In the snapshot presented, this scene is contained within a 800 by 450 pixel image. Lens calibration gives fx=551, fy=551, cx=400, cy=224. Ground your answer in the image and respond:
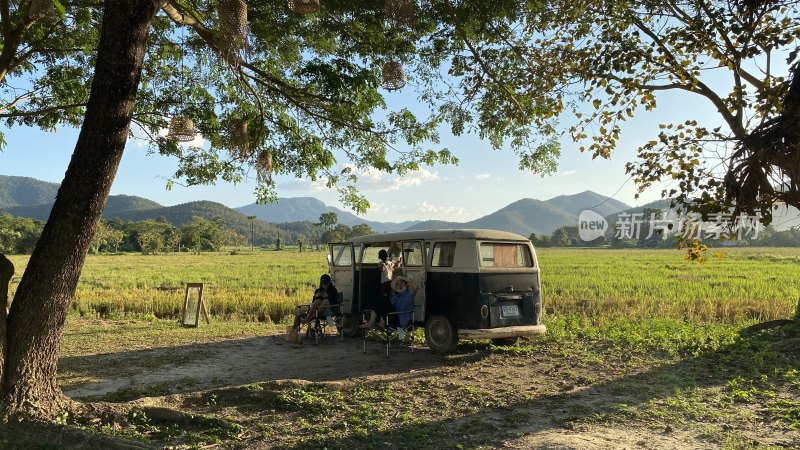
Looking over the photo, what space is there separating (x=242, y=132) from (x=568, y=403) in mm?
5219

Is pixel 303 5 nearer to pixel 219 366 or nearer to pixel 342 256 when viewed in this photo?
pixel 219 366

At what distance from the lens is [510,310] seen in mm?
9625

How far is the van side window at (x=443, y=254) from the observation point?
970 centimetres

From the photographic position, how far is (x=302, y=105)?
9.62m

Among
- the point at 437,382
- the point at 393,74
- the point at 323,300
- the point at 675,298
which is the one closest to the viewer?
the point at 393,74

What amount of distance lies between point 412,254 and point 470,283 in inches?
59.7

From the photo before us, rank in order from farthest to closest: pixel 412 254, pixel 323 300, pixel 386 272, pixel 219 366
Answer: pixel 323 300, pixel 412 254, pixel 386 272, pixel 219 366

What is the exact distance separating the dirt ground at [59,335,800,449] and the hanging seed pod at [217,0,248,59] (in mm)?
3763

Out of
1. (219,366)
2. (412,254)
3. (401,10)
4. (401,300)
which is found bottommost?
(219,366)

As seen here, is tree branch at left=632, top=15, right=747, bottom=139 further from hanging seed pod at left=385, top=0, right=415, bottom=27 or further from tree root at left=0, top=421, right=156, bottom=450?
tree root at left=0, top=421, right=156, bottom=450

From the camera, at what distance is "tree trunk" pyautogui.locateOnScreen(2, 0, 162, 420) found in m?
5.43

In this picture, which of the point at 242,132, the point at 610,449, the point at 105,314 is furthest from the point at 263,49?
the point at 105,314

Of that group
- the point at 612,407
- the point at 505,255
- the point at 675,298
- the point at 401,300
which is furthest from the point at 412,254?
the point at 675,298

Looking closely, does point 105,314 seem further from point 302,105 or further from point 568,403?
point 568,403
